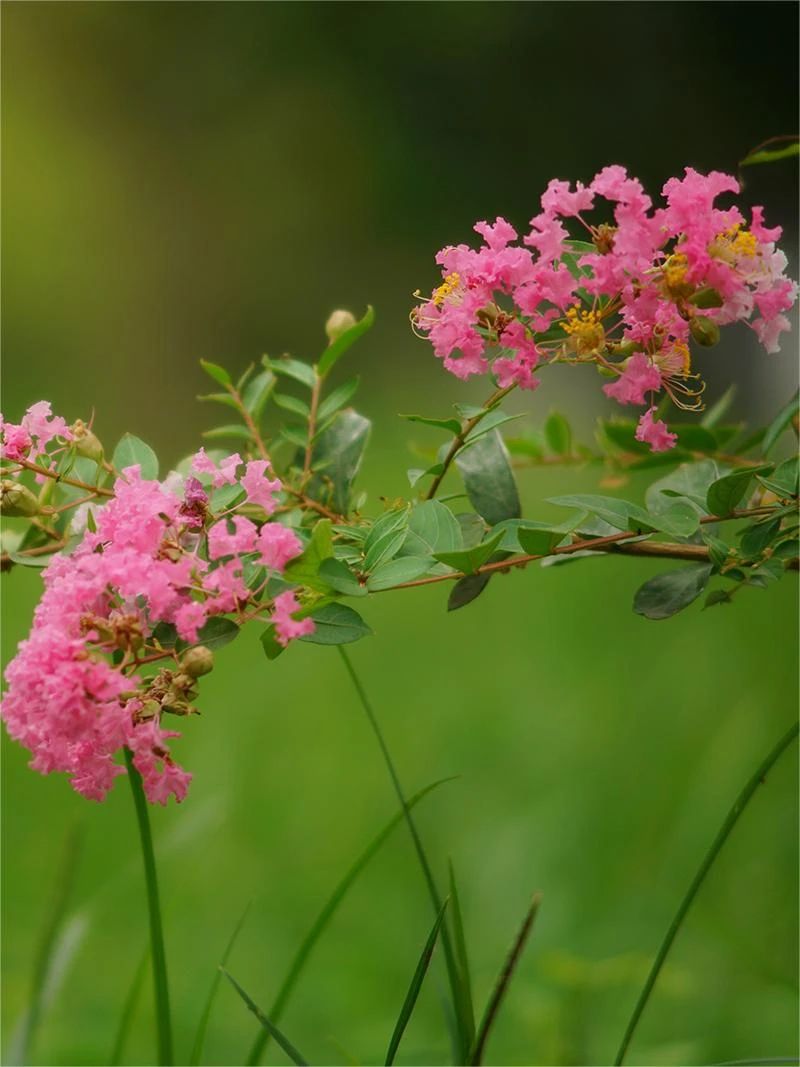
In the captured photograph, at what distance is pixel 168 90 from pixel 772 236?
1.93 metres

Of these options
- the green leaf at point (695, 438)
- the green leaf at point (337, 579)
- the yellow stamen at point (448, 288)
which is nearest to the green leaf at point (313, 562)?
the green leaf at point (337, 579)

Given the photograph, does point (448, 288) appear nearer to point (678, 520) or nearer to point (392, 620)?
point (678, 520)

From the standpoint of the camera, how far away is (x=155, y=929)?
0.58 meters

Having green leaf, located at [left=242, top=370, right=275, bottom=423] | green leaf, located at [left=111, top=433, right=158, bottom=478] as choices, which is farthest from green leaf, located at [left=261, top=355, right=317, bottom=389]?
green leaf, located at [left=111, top=433, right=158, bottom=478]

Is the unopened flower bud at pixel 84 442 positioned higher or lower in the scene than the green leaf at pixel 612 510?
higher

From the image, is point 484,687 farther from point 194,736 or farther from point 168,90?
point 168,90

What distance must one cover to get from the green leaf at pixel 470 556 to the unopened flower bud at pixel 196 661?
0.10 metres

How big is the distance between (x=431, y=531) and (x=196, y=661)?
0.37 ft

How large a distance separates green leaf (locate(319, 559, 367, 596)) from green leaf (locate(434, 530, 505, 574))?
0.03m

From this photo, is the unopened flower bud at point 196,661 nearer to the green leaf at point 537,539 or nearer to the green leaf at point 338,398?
the green leaf at point 537,539

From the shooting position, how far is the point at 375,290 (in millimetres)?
2033

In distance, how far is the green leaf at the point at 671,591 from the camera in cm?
51

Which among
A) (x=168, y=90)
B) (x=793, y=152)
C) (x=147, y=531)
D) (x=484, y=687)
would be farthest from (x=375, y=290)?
(x=147, y=531)

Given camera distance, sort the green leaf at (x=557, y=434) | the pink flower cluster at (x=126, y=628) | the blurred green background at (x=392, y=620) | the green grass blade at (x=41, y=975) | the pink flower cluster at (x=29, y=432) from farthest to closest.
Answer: the blurred green background at (x=392, y=620) → the green leaf at (x=557, y=434) → the green grass blade at (x=41, y=975) → the pink flower cluster at (x=29, y=432) → the pink flower cluster at (x=126, y=628)
